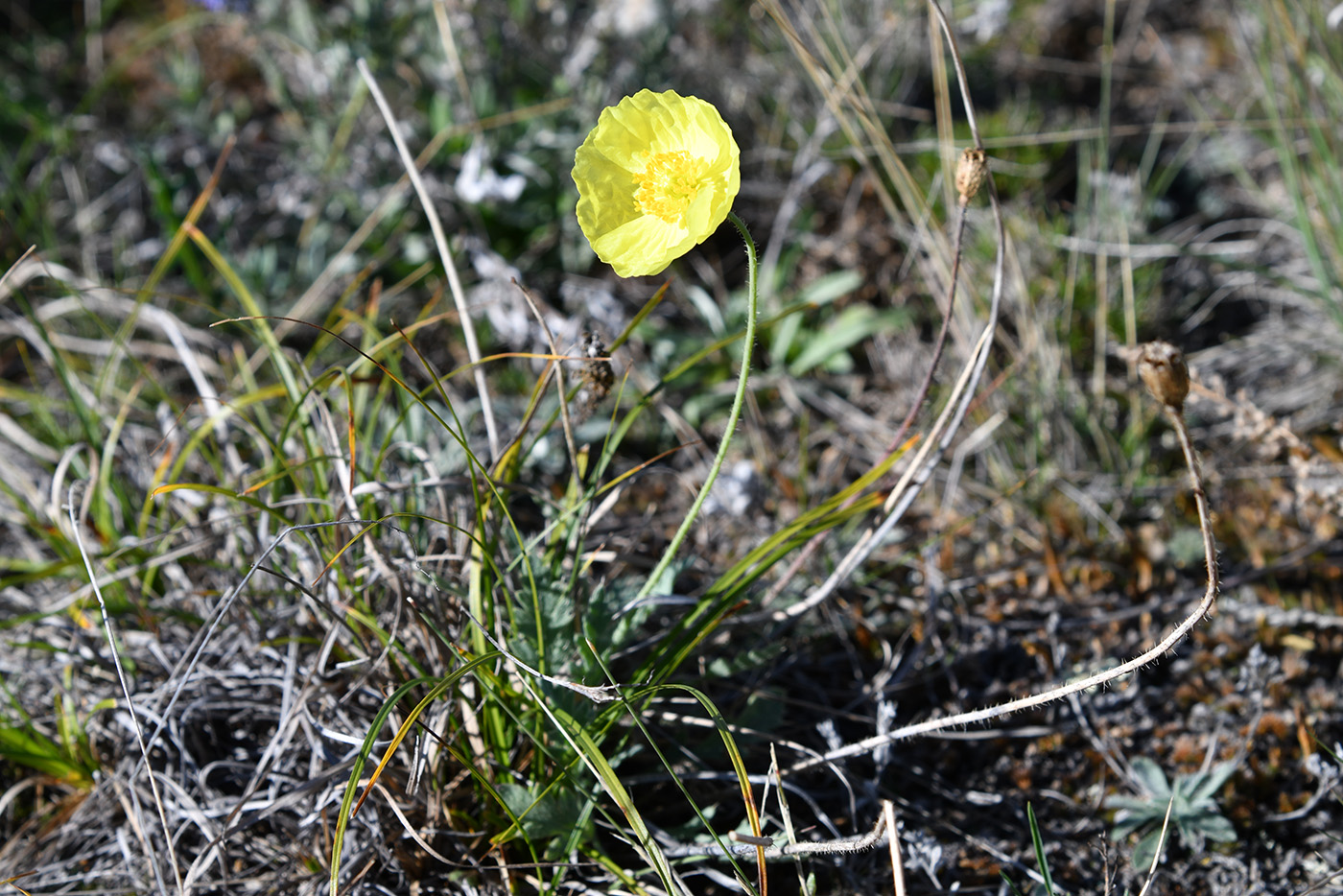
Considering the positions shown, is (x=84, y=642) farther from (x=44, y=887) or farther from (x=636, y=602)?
(x=636, y=602)

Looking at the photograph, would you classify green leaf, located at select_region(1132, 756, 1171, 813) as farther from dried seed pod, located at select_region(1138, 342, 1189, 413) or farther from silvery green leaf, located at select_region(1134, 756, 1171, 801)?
dried seed pod, located at select_region(1138, 342, 1189, 413)

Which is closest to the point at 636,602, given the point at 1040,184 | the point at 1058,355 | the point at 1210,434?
the point at 1058,355

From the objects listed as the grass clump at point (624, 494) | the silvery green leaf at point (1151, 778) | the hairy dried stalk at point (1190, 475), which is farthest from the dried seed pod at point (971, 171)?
the silvery green leaf at point (1151, 778)

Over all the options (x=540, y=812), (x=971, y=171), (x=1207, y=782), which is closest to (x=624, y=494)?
(x=540, y=812)

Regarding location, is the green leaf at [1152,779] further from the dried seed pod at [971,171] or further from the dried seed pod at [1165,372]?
the dried seed pod at [971,171]

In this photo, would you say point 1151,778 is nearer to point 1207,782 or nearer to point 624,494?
point 1207,782

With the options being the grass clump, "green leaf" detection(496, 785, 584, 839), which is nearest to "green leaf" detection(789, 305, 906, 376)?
the grass clump
